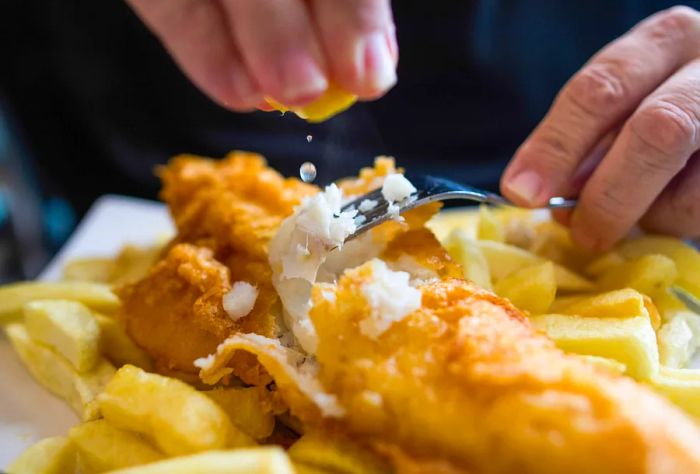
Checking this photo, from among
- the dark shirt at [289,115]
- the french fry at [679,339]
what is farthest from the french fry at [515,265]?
the dark shirt at [289,115]

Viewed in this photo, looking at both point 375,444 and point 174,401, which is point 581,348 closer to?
point 375,444

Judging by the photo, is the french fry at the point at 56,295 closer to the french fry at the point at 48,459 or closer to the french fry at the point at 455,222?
the french fry at the point at 48,459

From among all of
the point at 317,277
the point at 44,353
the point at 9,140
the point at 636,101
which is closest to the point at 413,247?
the point at 317,277

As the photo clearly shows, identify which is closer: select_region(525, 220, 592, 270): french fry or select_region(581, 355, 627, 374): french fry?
select_region(581, 355, 627, 374): french fry

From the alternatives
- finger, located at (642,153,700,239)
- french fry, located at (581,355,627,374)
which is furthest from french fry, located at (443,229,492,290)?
finger, located at (642,153,700,239)

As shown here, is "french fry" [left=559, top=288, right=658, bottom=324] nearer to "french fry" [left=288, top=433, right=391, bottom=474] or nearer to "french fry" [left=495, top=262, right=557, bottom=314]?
"french fry" [left=495, top=262, right=557, bottom=314]

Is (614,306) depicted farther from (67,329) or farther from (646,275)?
(67,329)

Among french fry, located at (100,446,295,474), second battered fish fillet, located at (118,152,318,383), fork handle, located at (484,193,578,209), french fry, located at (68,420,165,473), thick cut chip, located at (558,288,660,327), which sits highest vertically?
french fry, located at (100,446,295,474)
